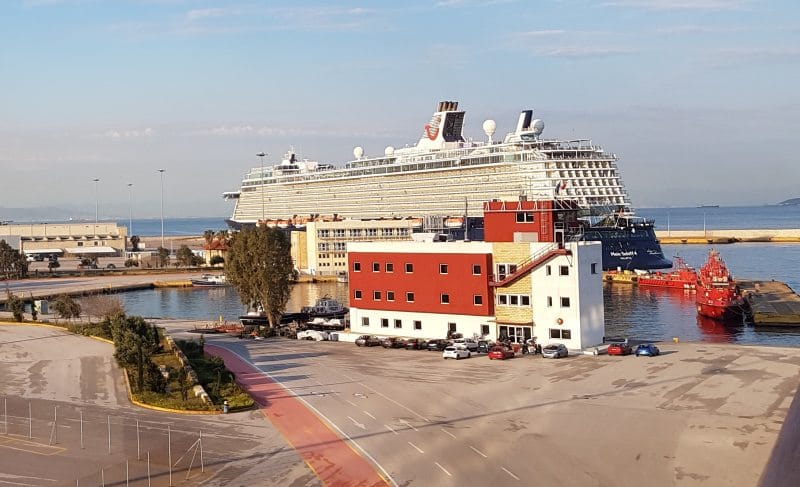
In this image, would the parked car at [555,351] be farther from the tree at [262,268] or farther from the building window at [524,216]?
the tree at [262,268]

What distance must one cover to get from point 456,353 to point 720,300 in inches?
1032

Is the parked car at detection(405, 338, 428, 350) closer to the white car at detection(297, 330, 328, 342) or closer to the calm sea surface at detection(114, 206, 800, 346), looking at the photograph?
the white car at detection(297, 330, 328, 342)

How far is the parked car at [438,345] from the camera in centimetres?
3716

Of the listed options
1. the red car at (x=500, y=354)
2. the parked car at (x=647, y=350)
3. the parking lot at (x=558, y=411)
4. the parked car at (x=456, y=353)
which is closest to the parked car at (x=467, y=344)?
the parked car at (x=456, y=353)

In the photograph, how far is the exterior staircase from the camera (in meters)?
36.0

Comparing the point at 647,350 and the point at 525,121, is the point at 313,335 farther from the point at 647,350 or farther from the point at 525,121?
the point at 525,121

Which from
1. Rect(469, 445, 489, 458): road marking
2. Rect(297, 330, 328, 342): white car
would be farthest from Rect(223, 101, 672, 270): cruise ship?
Rect(469, 445, 489, 458): road marking

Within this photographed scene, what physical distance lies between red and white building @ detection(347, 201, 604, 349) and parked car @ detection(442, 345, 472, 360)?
11.3 ft

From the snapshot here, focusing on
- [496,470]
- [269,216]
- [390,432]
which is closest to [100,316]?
[390,432]

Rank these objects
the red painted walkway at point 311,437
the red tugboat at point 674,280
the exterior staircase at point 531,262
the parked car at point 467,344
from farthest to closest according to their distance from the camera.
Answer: the red tugboat at point 674,280 → the exterior staircase at point 531,262 → the parked car at point 467,344 → the red painted walkway at point 311,437

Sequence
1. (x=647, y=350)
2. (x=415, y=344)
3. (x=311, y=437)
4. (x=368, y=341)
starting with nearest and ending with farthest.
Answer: (x=311, y=437), (x=647, y=350), (x=415, y=344), (x=368, y=341)

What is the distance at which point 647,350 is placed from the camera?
33.9 meters

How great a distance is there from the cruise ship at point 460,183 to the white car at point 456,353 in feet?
114

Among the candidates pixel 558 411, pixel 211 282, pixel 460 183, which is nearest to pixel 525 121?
pixel 460 183
